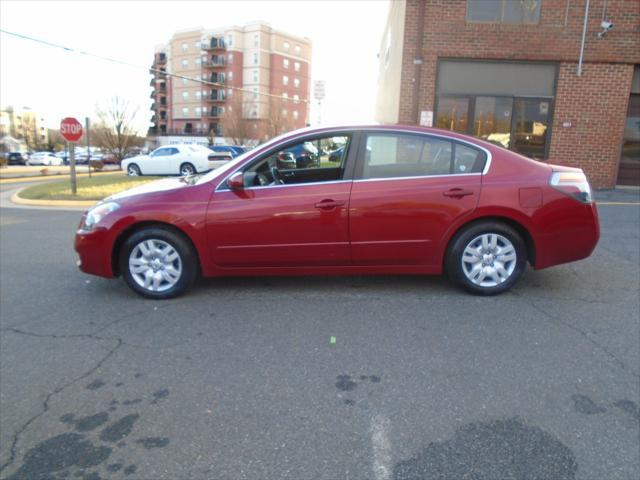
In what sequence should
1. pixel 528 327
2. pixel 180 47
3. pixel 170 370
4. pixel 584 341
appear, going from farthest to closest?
pixel 180 47, pixel 528 327, pixel 584 341, pixel 170 370

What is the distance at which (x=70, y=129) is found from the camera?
12.6 meters

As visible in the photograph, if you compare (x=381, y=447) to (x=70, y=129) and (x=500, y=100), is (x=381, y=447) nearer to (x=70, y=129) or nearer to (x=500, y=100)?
(x=500, y=100)

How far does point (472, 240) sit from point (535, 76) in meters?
9.89

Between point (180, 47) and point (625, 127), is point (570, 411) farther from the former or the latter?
point (180, 47)

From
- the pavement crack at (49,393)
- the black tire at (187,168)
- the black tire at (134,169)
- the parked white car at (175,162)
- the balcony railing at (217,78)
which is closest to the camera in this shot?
the pavement crack at (49,393)

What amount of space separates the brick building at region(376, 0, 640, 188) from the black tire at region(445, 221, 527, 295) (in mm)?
7888

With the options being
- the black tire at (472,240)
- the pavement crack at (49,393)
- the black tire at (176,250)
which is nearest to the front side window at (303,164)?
the black tire at (176,250)

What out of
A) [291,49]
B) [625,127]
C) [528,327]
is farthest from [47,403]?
[291,49]

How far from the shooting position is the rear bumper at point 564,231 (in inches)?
173

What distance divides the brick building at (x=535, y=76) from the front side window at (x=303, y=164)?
7845 millimetres

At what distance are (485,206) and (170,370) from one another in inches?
117

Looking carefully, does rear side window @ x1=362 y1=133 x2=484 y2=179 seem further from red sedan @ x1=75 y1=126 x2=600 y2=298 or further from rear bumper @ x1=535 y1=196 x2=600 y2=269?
rear bumper @ x1=535 y1=196 x2=600 y2=269

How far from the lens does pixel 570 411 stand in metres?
2.68

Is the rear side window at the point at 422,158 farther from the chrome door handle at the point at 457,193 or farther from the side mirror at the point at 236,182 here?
the side mirror at the point at 236,182
